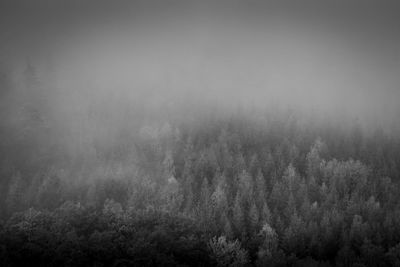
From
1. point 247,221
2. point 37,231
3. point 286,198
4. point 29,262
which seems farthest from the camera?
point 286,198

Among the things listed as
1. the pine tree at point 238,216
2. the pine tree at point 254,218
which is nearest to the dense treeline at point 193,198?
the pine tree at point 254,218

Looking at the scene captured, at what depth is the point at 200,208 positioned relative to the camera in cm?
13525

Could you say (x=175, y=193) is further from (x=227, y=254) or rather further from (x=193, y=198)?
(x=227, y=254)

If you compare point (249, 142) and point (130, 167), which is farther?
point (249, 142)

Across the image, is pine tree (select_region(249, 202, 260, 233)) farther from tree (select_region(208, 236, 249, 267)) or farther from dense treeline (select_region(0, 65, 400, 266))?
tree (select_region(208, 236, 249, 267))

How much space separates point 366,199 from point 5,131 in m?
145

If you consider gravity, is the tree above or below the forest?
below

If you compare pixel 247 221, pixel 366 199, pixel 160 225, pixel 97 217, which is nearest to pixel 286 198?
pixel 247 221

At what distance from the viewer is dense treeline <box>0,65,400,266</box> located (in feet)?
316

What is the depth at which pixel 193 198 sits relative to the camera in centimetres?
14438

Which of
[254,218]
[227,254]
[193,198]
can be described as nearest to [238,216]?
[254,218]

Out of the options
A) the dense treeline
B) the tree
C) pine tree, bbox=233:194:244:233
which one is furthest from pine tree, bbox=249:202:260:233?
the tree

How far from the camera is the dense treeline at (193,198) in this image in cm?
9636

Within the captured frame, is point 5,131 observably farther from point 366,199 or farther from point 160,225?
point 366,199
